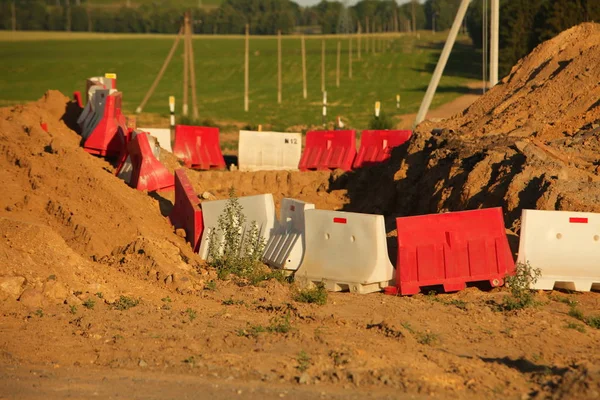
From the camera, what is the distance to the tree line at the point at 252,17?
101m

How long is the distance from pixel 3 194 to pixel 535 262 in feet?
27.4

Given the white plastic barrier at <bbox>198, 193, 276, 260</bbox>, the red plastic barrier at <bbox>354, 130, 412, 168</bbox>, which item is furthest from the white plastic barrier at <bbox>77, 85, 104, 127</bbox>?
the white plastic barrier at <bbox>198, 193, 276, 260</bbox>

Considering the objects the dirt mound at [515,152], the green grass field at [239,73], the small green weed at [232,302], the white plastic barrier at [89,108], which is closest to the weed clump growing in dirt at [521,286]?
the dirt mound at [515,152]

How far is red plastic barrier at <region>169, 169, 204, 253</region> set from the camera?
1533 centimetres

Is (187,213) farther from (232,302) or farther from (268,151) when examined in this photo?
(268,151)

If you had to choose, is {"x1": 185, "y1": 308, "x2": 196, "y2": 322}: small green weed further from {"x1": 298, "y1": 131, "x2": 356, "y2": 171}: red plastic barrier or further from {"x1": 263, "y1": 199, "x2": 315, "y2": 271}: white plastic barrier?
{"x1": 298, "y1": 131, "x2": 356, "y2": 171}: red plastic barrier

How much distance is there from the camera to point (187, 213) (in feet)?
52.7

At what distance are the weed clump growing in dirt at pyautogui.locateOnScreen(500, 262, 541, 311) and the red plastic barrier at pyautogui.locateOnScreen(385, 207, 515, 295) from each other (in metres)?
0.20

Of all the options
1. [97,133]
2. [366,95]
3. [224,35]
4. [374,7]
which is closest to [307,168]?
[97,133]

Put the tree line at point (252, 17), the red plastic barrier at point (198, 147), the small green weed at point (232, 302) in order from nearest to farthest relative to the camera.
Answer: the small green weed at point (232, 302)
the red plastic barrier at point (198, 147)
the tree line at point (252, 17)

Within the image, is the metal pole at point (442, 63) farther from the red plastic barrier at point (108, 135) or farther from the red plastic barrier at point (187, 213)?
the red plastic barrier at point (187, 213)

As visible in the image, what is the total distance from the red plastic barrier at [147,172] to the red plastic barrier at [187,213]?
6.80 feet

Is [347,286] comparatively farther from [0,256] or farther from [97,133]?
[97,133]

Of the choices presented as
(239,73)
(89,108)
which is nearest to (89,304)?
(89,108)
